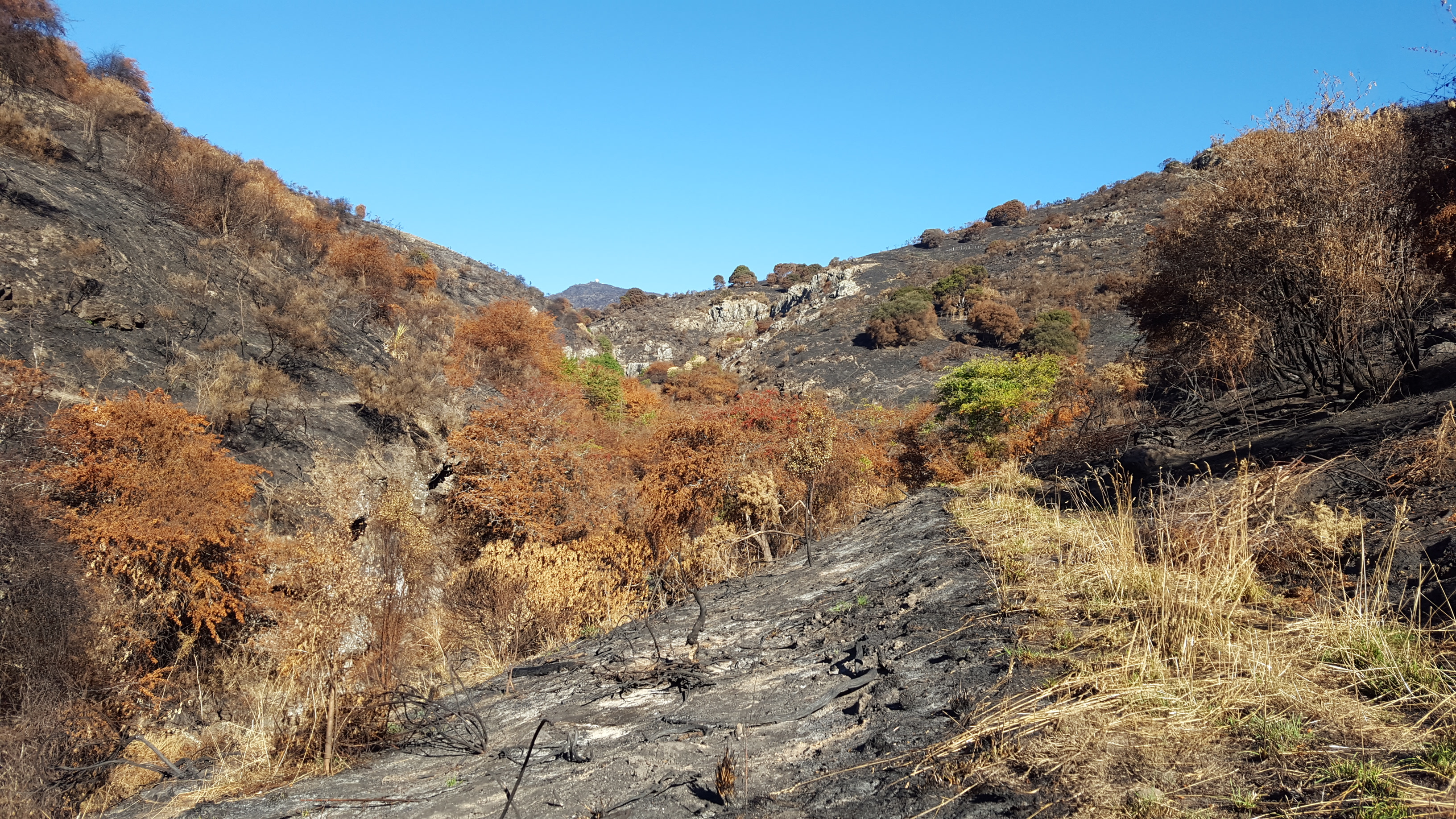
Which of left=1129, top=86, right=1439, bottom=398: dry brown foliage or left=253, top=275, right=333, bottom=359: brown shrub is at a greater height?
left=253, top=275, right=333, bottom=359: brown shrub

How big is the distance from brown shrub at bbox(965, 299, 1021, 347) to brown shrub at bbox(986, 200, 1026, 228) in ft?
111

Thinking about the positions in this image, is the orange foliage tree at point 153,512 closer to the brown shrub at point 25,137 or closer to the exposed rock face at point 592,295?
the brown shrub at point 25,137

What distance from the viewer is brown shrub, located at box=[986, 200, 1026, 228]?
247 ft

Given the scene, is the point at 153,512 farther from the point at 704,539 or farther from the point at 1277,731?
the point at 1277,731

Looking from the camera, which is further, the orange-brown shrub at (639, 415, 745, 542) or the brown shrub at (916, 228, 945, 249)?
the brown shrub at (916, 228, 945, 249)

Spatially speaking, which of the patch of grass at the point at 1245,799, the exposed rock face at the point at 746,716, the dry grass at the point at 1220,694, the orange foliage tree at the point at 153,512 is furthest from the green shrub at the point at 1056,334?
the patch of grass at the point at 1245,799

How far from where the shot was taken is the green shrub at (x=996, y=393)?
2072cm

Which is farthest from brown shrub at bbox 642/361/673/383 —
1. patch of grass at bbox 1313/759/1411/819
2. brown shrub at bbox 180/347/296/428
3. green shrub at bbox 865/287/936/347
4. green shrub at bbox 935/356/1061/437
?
patch of grass at bbox 1313/759/1411/819

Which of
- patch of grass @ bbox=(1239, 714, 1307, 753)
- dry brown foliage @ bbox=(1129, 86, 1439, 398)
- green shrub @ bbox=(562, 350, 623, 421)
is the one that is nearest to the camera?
patch of grass @ bbox=(1239, 714, 1307, 753)

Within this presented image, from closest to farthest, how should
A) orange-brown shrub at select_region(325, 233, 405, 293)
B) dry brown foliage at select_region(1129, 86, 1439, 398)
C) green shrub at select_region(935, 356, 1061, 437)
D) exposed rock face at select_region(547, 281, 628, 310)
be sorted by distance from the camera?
dry brown foliage at select_region(1129, 86, 1439, 398) < green shrub at select_region(935, 356, 1061, 437) < orange-brown shrub at select_region(325, 233, 405, 293) < exposed rock face at select_region(547, 281, 628, 310)

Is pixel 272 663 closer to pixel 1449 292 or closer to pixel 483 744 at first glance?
pixel 483 744

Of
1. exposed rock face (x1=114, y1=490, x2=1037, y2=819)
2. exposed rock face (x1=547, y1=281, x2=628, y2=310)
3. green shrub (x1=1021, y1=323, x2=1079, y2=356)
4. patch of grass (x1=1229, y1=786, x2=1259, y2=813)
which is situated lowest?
exposed rock face (x1=114, y1=490, x2=1037, y2=819)

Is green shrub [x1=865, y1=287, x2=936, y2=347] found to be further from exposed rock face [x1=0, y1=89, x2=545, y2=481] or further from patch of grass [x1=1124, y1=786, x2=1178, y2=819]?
patch of grass [x1=1124, y1=786, x2=1178, y2=819]

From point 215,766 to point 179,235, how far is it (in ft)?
75.6
